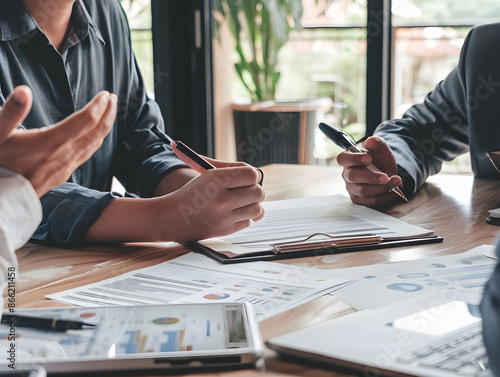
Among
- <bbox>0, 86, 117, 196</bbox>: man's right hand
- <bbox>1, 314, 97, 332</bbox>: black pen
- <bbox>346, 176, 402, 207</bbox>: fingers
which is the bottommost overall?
<bbox>1, 314, 97, 332</bbox>: black pen

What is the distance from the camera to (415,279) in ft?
2.47

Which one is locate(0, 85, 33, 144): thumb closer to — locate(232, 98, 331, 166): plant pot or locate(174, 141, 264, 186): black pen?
locate(174, 141, 264, 186): black pen

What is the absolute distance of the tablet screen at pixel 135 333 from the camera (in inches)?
20.9

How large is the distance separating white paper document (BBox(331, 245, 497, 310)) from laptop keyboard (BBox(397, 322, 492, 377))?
0.13m

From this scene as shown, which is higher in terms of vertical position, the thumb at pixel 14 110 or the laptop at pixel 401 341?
the thumb at pixel 14 110

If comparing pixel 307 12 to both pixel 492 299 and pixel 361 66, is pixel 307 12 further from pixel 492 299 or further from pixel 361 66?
pixel 492 299

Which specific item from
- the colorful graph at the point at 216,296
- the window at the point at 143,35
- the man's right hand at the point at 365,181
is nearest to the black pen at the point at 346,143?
the man's right hand at the point at 365,181

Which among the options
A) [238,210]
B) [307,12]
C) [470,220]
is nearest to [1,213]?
[238,210]

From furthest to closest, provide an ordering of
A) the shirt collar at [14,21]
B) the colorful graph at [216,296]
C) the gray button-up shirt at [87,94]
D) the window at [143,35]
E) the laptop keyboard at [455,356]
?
the window at [143,35]
the shirt collar at [14,21]
the gray button-up shirt at [87,94]
the colorful graph at [216,296]
the laptop keyboard at [455,356]

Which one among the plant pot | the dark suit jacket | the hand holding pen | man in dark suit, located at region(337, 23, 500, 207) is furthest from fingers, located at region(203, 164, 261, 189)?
the plant pot

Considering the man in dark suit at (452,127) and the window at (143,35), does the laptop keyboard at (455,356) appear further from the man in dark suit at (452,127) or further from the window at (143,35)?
the window at (143,35)

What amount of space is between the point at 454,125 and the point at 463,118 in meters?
0.03

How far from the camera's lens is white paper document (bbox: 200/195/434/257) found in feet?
3.08

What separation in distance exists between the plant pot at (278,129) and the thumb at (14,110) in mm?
2780
